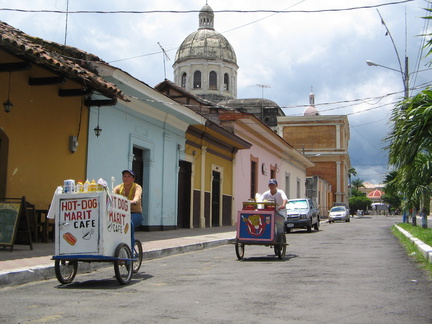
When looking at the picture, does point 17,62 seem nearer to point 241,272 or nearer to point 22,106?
point 22,106

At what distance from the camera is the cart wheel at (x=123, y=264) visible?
6.75 m

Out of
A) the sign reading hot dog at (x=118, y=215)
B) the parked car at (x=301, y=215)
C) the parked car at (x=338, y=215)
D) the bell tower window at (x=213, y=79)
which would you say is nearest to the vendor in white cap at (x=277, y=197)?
the sign reading hot dog at (x=118, y=215)

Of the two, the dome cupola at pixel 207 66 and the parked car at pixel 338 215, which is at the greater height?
the dome cupola at pixel 207 66

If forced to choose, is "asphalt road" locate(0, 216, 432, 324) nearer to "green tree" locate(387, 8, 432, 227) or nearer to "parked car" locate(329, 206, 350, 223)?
"green tree" locate(387, 8, 432, 227)

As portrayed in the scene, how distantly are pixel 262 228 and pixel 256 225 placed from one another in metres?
0.13

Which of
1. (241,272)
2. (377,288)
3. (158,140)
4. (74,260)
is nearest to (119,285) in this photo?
(74,260)

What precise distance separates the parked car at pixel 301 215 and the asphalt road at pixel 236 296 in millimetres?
13638

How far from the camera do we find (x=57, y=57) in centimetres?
1178

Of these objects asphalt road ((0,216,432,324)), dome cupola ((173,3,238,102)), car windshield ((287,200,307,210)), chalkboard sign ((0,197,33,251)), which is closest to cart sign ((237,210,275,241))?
asphalt road ((0,216,432,324))

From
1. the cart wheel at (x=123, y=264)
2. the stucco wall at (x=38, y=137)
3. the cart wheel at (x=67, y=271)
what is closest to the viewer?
the cart wheel at (x=123, y=264)

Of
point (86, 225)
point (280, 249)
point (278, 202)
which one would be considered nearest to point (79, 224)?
point (86, 225)

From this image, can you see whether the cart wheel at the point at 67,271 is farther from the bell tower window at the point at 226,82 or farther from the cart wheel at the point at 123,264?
the bell tower window at the point at 226,82

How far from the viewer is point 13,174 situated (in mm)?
11211

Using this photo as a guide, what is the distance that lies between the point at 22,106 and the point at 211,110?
581 inches
